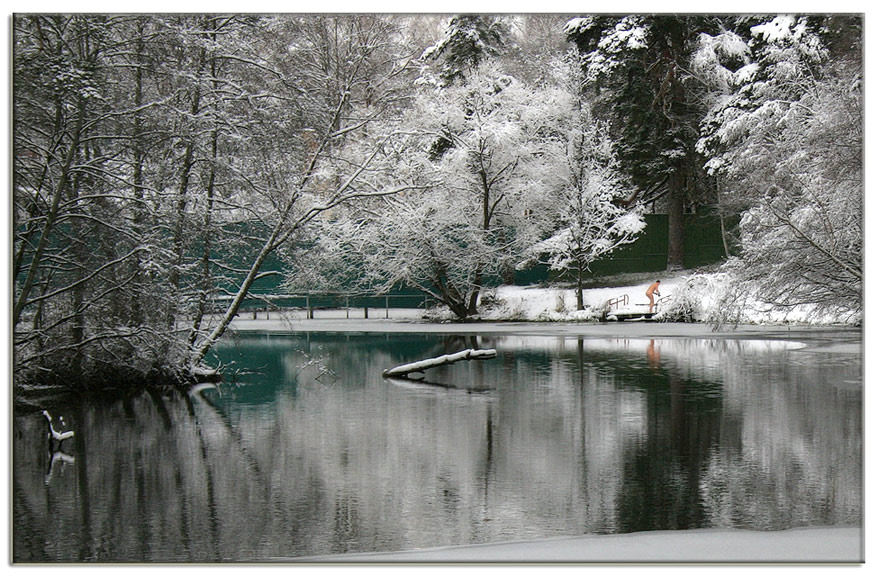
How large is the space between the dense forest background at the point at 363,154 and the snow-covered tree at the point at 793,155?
2 centimetres

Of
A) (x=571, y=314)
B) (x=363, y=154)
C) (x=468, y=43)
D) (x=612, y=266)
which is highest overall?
(x=468, y=43)

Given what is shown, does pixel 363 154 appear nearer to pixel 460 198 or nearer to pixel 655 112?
pixel 460 198

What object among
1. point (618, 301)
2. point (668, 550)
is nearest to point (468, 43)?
point (618, 301)

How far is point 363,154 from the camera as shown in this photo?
280 inches

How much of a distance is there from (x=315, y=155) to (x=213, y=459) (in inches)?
93.1

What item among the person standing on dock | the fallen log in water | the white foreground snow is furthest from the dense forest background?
the white foreground snow

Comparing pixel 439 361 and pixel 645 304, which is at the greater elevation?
pixel 645 304

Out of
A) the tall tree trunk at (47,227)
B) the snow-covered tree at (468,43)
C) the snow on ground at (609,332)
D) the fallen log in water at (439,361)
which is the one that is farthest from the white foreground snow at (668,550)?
the fallen log in water at (439,361)

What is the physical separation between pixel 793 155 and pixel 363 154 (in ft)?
9.85

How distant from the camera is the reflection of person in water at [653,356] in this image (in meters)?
7.90

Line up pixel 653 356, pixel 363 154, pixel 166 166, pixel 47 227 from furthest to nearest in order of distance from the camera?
pixel 653 356
pixel 363 154
pixel 166 166
pixel 47 227

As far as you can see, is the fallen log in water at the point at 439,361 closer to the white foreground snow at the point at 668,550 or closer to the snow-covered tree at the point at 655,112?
the snow-covered tree at the point at 655,112

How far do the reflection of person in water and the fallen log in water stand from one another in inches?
50.6

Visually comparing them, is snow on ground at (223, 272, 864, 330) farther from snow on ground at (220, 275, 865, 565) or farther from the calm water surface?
the calm water surface
